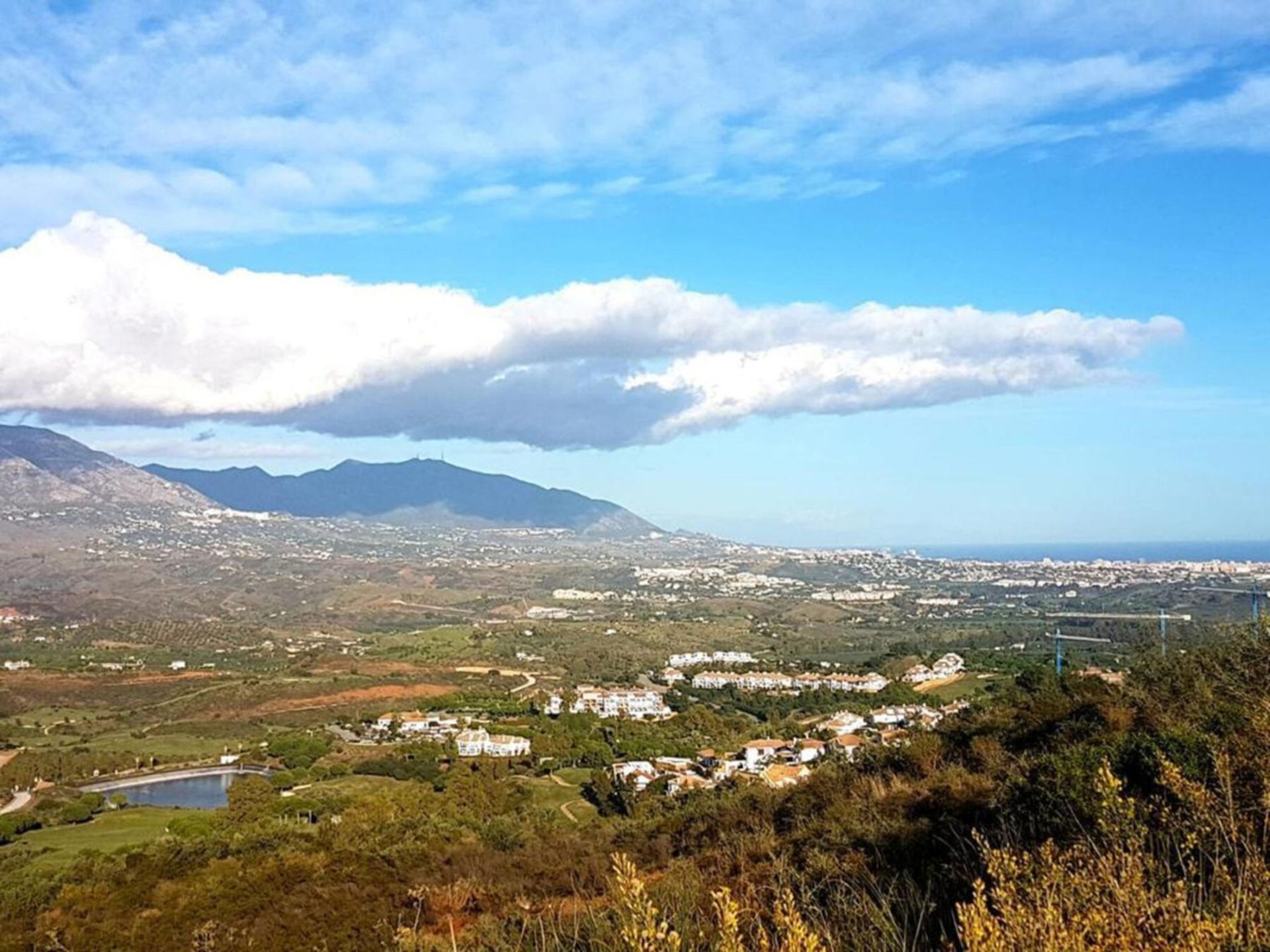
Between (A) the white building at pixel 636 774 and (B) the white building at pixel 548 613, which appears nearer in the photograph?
(A) the white building at pixel 636 774

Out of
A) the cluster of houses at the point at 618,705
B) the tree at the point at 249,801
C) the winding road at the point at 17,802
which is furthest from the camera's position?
the cluster of houses at the point at 618,705

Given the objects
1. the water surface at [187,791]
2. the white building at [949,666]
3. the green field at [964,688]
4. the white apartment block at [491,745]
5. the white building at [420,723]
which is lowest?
the water surface at [187,791]

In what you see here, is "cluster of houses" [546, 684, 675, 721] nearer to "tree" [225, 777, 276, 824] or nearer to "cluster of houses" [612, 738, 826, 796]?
"cluster of houses" [612, 738, 826, 796]

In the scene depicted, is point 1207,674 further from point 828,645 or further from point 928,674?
point 828,645

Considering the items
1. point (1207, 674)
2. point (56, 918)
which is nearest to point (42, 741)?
point (56, 918)

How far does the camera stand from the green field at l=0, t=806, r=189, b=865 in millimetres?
21516

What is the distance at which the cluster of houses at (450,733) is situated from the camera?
33.8 metres

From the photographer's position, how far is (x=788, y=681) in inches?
1956

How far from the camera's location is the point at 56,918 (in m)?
12.0

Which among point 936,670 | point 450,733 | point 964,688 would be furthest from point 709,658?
point 450,733

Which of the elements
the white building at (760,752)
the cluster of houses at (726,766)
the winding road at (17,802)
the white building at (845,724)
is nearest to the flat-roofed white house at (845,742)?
the cluster of houses at (726,766)

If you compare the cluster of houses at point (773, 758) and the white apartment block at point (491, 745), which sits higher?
the cluster of houses at point (773, 758)

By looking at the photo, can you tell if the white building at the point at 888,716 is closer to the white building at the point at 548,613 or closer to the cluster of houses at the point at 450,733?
the cluster of houses at the point at 450,733

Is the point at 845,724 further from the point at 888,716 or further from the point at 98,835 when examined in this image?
the point at 98,835
